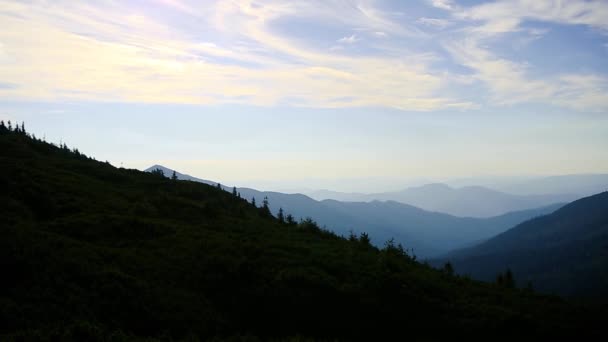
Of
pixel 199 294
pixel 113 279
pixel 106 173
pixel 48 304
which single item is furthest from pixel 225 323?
pixel 106 173

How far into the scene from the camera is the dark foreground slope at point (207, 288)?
16.6m

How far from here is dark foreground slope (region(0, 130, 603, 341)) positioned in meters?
16.6

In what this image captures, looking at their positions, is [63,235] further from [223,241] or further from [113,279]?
[223,241]

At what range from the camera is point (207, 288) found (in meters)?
21.4

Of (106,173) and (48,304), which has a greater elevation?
(106,173)

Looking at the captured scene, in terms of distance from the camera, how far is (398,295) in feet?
73.6

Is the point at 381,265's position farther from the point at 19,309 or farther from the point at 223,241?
the point at 19,309

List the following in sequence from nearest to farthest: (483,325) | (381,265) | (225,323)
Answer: (225,323) → (483,325) → (381,265)

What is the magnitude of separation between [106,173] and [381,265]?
115 ft

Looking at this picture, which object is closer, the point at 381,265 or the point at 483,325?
the point at 483,325

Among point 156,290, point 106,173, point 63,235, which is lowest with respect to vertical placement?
point 156,290

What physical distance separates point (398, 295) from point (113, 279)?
13.8 meters

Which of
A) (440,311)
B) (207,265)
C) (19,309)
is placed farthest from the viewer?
(207,265)

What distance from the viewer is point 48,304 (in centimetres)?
1569
